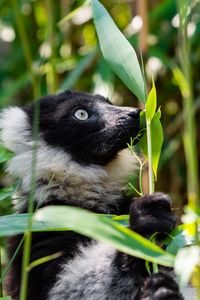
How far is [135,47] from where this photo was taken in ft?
22.8

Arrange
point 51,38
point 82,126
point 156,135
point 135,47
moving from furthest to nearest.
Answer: point 135,47
point 82,126
point 51,38
point 156,135

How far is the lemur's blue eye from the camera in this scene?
4.43 m

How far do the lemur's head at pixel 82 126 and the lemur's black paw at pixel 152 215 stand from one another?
1043 mm

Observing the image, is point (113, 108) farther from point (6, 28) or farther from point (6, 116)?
point (6, 28)

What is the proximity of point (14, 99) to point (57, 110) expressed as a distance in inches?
164

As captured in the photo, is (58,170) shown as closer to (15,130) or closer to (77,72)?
(15,130)

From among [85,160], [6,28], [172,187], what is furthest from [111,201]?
[6,28]

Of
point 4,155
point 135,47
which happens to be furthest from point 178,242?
point 135,47

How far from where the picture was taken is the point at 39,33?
8.37 m

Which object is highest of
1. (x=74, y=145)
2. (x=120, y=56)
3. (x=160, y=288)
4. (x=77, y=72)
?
(x=77, y=72)

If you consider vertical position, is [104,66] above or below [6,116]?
above

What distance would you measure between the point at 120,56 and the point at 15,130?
4.27 feet

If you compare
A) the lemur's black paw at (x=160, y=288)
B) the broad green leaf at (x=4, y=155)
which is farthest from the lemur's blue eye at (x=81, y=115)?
the lemur's black paw at (x=160, y=288)

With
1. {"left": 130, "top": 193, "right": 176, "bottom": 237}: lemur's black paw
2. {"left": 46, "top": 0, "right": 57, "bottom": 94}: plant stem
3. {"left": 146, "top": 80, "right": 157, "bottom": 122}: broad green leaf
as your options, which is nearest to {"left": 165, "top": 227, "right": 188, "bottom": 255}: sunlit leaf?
{"left": 130, "top": 193, "right": 176, "bottom": 237}: lemur's black paw
